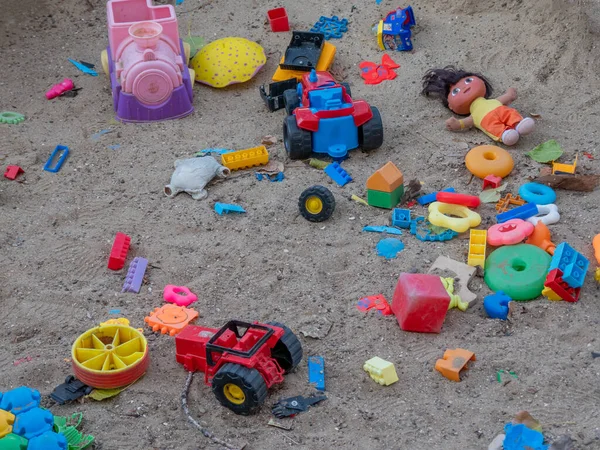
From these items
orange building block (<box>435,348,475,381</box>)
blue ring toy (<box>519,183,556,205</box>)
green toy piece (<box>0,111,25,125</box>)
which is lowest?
green toy piece (<box>0,111,25,125</box>)

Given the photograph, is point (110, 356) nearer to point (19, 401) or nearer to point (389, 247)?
point (19, 401)

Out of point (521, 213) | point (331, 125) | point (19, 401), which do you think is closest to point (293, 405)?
point (19, 401)

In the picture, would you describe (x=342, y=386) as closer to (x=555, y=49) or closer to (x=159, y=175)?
(x=159, y=175)

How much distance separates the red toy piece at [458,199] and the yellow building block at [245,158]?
1016mm

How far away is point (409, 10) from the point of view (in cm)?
550

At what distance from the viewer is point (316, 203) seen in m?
4.09

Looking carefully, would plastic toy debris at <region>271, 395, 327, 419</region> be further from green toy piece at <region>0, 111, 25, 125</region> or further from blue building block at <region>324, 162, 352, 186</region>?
green toy piece at <region>0, 111, 25, 125</region>

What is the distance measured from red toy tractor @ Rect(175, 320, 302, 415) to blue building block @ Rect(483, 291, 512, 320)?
848 millimetres

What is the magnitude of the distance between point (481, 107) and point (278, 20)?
1.72m

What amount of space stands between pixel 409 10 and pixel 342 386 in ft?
10.3

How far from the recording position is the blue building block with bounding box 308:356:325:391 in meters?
3.14

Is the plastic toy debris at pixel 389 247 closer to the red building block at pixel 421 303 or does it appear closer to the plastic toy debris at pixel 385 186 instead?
the plastic toy debris at pixel 385 186

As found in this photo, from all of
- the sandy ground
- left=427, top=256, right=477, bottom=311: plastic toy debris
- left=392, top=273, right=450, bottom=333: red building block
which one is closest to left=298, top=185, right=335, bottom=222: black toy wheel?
the sandy ground

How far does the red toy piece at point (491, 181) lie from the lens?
4.30 m
